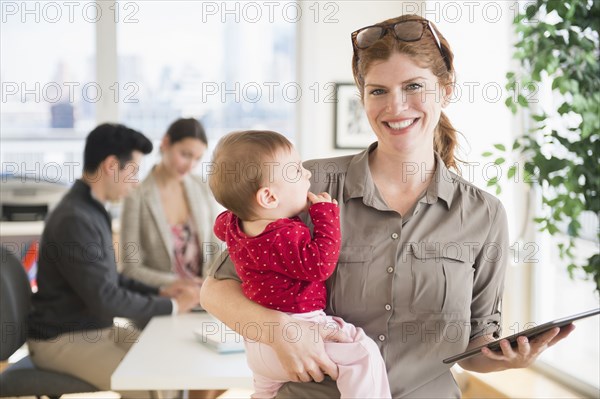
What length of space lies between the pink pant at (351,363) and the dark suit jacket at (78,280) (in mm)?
1613

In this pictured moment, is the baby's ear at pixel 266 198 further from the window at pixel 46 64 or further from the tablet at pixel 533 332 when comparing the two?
the window at pixel 46 64

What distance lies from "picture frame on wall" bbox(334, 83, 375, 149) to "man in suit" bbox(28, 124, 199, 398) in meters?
2.16

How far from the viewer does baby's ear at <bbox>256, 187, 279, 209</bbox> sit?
4.89 ft

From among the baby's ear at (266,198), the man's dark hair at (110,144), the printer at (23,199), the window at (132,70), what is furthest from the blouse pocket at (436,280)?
the window at (132,70)

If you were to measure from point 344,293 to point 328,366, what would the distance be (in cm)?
15

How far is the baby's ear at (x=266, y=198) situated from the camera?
1.49 metres

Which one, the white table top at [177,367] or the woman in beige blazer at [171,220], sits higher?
the woman in beige blazer at [171,220]

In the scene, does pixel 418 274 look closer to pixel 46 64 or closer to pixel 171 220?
pixel 171 220

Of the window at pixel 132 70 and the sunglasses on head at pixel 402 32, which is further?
the window at pixel 132 70

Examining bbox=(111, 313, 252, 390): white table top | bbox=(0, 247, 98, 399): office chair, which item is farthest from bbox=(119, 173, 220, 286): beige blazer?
bbox=(111, 313, 252, 390): white table top

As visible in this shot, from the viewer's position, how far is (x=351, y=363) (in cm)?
141

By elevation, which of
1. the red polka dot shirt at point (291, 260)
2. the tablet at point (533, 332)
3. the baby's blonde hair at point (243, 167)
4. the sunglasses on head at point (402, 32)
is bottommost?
the tablet at point (533, 332)

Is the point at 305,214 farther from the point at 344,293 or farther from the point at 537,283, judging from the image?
the point at 537,283

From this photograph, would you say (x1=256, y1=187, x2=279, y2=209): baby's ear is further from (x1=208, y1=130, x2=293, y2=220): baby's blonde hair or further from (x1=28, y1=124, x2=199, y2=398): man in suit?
(x1=28, y1=124, x2=199, y2=398): man in suit
